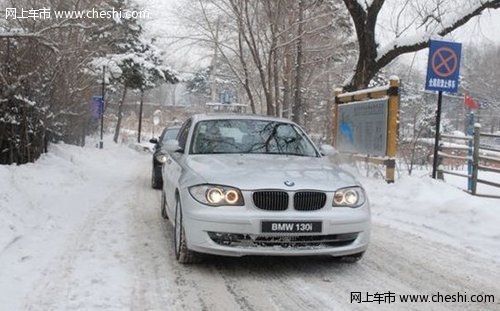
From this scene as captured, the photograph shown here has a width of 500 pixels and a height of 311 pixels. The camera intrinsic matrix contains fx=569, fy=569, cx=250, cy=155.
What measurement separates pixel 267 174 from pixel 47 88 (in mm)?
9542

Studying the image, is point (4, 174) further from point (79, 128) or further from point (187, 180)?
point (79, 128)

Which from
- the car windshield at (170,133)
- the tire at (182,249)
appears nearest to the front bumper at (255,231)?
the tire at (182,249)

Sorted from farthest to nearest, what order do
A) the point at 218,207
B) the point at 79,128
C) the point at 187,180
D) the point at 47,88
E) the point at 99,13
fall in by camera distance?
the point at 79,128 → the point at 99,13 → the point at 47,88 → the point at 187,180 → the point at 218,207

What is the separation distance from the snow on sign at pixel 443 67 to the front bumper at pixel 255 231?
6464 mm

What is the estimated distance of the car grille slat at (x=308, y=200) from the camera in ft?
17.0

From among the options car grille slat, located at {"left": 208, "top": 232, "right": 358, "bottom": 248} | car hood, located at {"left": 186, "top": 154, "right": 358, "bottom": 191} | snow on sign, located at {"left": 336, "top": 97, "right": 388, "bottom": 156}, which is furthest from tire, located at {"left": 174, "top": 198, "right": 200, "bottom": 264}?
snow on sign, located at {"left": 336, "top": 97, "right": 388, "bottom": 156}

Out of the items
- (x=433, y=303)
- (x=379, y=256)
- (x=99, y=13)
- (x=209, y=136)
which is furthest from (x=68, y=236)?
(x=99, y=13)

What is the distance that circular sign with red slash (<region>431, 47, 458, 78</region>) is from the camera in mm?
10984

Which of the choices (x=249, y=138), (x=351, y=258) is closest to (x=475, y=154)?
(x=249, y=138)

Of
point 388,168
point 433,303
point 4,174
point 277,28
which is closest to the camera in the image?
point 433,303

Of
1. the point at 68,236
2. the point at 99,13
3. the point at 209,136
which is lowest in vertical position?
the point at 68,236

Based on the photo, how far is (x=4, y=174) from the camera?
29.7ft

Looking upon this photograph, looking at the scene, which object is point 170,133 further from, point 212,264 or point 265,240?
point 265,240

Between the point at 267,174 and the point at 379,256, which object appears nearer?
the point at 267,174
